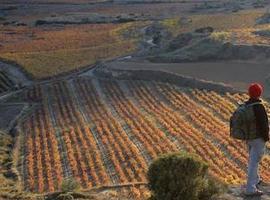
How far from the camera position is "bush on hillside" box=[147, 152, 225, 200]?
→ 1002cm

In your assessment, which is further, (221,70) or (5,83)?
(5,83)

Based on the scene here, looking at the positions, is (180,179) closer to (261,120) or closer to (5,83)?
(261,120)

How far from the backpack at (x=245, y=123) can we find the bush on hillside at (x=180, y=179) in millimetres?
920

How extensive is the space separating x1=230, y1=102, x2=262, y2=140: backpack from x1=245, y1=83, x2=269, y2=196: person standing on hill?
0.06ft

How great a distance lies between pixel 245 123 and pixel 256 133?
0.88 ft

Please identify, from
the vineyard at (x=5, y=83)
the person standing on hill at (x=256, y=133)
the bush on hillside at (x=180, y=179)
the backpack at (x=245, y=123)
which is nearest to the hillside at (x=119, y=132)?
the vineyard at (x=5, y=83)

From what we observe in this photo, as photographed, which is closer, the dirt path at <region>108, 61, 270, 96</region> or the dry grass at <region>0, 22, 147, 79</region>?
the dirt path at <region>108, 61, 270, 96</region>

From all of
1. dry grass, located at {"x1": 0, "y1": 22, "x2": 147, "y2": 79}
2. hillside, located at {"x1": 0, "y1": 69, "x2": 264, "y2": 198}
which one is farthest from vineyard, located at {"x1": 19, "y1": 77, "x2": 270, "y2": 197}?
dry grass, located at {"x1": 0, "y1": 22, "x2": 147, "y2": 79}

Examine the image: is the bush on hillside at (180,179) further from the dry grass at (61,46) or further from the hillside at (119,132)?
the dry grass at (61,46)

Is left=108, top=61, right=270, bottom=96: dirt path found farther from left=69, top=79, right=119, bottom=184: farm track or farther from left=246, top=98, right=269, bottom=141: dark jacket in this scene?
left=246, top=98, right=269, bottom=141: dark jacket

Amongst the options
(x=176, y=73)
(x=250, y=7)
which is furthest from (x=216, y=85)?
(x=250, y=7)

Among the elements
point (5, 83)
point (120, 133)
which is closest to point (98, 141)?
point (120, 133)

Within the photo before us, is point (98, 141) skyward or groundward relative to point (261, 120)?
groundward

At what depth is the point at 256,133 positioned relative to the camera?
10086 mm
